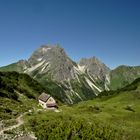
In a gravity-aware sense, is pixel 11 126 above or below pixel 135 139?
above

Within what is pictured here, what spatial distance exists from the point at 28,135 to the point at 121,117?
54.5 metres

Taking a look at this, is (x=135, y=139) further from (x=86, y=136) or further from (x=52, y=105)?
(x=52, y=105)

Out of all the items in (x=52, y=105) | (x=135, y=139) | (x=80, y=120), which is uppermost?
(x=52, y=105)

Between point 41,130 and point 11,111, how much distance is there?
33385 millimetres

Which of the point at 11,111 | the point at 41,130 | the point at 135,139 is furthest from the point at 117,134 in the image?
the point at 11,111

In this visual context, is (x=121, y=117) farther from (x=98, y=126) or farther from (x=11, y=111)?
(x=11, y=111)

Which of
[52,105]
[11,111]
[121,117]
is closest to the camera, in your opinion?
[11,111]

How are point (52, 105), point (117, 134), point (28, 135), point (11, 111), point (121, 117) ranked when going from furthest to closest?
point (52, 105), point (121, 117), point (11, 111), point (117, 134), point (28, 135)

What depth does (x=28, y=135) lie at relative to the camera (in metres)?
89.9

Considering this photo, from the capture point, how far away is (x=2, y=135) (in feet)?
296

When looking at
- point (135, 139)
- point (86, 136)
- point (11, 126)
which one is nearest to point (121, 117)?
point (135, 139)

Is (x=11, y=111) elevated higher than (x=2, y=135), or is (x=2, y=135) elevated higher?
(x=11, y=111)

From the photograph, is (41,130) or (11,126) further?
(11,126)

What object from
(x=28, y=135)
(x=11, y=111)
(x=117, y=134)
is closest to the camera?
(x=28, y=135)
